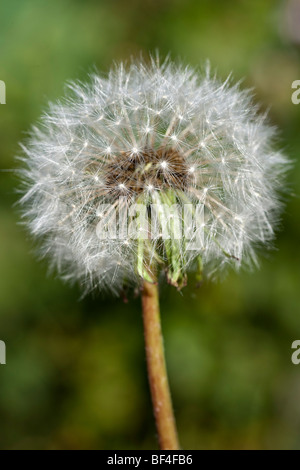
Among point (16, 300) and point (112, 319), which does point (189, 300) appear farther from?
point (16, 300)

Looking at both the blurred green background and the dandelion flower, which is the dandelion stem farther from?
the blurred green background

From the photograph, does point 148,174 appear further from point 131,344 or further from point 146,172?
point 131,344

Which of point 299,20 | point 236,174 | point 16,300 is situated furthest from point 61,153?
point 299,20

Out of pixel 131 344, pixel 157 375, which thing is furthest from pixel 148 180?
pixel 131 344

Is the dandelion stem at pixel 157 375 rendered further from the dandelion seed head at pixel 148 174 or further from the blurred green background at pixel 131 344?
the blurred green background at pixel 131 344

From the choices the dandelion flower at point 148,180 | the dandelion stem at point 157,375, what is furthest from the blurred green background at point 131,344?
the dandelion stem at point 157,375

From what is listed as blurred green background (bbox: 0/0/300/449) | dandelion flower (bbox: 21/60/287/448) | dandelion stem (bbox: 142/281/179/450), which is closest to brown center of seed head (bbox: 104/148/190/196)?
dandelion flower (bbox: 21/60/287/448)
